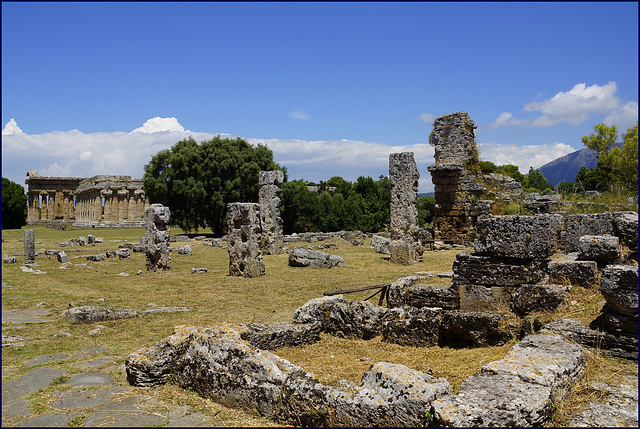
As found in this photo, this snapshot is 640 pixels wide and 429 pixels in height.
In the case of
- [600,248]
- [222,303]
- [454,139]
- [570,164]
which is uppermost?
[570,164]

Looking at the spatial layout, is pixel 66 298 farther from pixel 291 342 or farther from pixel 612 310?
pixel 612 310

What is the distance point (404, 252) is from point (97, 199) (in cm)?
4913

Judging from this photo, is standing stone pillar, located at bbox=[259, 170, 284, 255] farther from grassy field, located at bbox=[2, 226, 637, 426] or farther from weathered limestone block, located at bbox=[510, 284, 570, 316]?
weathered limestone block, located at bbox=[510, 284, 570, 316]

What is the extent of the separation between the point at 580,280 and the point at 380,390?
4.19 meters

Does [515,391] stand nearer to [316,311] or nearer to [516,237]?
[516,237]

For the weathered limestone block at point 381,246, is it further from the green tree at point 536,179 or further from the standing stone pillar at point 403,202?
the green tree at point 536,179

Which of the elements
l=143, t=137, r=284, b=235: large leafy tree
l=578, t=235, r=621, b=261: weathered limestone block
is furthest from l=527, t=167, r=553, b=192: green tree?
l=578, t=235, r=621, b=261: weathered limestone block

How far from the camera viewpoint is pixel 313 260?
57.4 feet

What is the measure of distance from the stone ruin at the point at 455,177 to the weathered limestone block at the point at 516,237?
1392 centimetres

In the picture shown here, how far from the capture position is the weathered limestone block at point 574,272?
6.79m

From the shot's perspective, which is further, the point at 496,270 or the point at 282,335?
the point at 496,270

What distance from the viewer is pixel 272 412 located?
462 centimetres

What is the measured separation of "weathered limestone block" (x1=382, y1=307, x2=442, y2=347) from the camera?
6.77 metres

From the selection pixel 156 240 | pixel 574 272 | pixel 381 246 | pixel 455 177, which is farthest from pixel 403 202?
pixel 574 272
